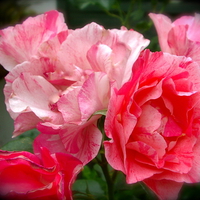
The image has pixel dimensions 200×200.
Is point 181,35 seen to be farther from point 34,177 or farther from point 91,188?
point 91,188

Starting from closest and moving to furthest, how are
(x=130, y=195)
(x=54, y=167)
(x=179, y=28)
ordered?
(x=54, y=167), (x=179, y=28), (x=130, y=195)

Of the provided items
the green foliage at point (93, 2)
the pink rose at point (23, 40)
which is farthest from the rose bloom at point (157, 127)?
the green foliage at point (93, 2)

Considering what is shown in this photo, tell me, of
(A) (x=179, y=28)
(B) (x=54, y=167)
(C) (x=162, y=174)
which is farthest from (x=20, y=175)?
(A) (x=179, y=28)

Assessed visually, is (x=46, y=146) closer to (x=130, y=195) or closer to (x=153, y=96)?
(x=153, y=96)

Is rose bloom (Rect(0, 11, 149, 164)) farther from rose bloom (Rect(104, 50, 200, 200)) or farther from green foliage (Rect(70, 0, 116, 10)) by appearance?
green foliage (Rect(70, 0, 116, 10))

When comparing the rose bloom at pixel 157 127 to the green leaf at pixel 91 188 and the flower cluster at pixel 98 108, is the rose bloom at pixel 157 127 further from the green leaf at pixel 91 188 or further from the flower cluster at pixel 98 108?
the green leaf at pixel 91 188

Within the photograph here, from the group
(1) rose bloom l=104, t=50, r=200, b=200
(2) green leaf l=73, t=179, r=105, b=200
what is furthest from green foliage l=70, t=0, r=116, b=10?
(1) rose bloom l=104, t=50, r=200, b=200

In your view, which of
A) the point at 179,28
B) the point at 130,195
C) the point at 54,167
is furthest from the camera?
the point at 130,195
